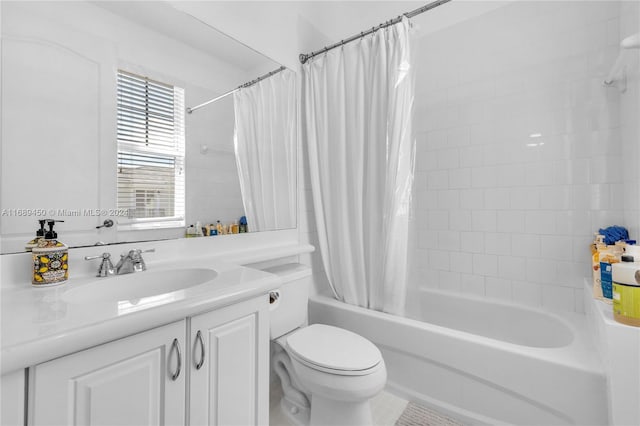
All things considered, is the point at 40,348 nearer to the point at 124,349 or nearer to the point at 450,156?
the point at 124,349

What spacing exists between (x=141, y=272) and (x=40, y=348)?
1.85ft

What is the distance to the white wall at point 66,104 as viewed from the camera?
94cm

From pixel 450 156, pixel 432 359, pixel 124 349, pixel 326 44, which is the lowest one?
pixel 432 359

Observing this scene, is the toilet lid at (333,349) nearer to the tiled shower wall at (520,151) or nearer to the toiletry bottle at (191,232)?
the tiled shower wall at (520,151)

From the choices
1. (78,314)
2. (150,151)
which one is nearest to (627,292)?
(78,314)

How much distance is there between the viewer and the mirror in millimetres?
941

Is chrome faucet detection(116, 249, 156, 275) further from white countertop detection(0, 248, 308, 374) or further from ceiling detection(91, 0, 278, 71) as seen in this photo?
ceiling detection(91, 0, 278, 71)

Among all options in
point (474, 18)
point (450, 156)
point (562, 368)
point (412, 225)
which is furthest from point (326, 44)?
point (562, 368)

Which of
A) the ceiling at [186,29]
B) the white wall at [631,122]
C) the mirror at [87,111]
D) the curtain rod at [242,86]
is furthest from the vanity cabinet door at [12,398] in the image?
the white wall at [631,122]

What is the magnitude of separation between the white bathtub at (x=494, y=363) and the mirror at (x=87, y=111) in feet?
3.83

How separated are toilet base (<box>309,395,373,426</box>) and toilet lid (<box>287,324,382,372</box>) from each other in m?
0.21

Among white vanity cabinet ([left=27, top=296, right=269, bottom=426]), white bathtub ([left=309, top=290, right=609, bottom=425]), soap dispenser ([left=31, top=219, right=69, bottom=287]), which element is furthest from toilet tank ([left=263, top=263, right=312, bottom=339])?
soap dispenser ([left=31, top=219, right=69, bottom=287])

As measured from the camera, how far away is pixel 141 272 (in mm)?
1093

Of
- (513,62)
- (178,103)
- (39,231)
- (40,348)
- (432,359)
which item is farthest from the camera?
(513,62)
